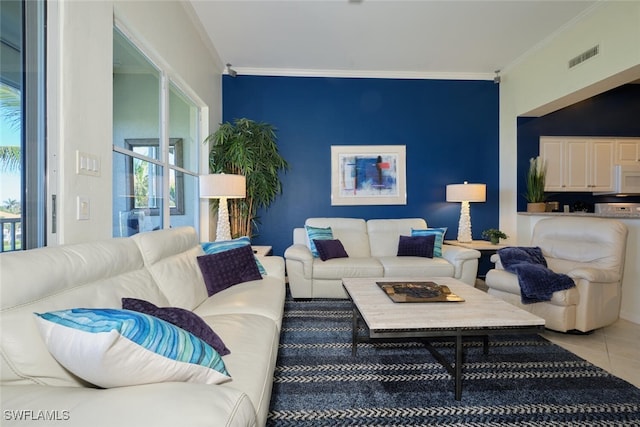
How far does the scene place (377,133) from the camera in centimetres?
438

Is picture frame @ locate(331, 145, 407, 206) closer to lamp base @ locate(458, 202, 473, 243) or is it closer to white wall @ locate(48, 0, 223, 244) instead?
lamp base @ locate(458, 202, 473, 243)

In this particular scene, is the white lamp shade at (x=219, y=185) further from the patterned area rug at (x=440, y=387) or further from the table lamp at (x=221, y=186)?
the patterned area rug at (x=440, y=387)

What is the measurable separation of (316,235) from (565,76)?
3.36 m

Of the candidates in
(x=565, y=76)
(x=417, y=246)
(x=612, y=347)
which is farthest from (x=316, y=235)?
(x=565, y=76)

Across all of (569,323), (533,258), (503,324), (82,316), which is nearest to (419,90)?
(533,258)

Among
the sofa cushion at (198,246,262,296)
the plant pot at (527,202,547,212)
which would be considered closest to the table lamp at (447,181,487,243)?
the plant pot at (527,202,547,212)

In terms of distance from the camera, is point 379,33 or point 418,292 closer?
point 418,292

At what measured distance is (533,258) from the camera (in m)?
2.80

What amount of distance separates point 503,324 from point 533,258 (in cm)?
166

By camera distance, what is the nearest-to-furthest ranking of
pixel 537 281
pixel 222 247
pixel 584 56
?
pixel 537 281, pixel 222 247, pixel 584 56

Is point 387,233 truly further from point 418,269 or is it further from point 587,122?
point 587,122

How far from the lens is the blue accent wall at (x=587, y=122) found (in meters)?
4.35

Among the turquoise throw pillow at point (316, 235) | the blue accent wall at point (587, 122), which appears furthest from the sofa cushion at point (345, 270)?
the blue accent wall at point (587, 122)

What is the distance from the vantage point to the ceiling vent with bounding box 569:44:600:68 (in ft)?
9.75
